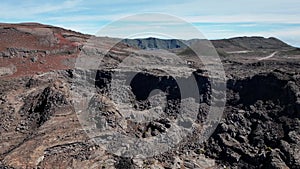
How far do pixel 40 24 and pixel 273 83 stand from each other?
3150 cm

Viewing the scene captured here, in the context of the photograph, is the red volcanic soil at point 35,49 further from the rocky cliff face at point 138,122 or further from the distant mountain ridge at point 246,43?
the distant mountain ridge at point 246,43

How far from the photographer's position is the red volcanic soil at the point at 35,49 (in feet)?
114

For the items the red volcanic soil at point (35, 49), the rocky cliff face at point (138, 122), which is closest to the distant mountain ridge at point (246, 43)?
the red volcanic soil at point (35, 49)

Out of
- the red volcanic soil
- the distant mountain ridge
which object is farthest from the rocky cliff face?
the distant mountain ridge

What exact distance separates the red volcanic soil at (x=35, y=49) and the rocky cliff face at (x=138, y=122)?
6.7 inches

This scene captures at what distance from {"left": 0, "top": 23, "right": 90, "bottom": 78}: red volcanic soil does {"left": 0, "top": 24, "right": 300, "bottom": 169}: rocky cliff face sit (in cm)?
17

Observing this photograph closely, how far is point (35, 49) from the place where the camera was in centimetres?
3738

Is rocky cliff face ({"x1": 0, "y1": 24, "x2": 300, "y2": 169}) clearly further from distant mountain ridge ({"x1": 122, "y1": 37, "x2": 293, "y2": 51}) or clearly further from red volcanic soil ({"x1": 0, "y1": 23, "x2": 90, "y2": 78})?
distant mountain ridge ({"x1": 122, "y1": 37, "x2": 293, "y2": 51})

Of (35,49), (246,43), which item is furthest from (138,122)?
(246,43)

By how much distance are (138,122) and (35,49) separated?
17.2m

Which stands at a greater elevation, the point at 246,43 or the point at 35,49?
the point at 246,43

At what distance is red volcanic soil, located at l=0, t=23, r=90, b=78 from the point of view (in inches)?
1363

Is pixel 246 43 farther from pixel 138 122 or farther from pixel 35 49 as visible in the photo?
pixel 138 122

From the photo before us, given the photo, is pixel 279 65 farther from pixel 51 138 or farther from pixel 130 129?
pixel 51 138
